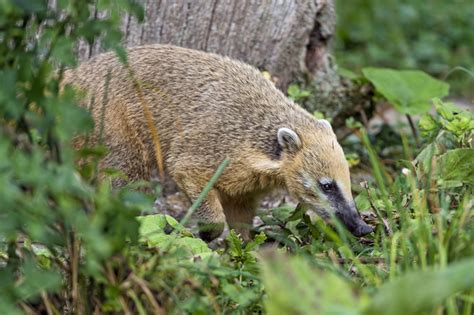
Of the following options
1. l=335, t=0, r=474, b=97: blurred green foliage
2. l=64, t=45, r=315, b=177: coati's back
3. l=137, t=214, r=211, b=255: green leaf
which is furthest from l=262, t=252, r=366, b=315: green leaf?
l=335, t=0, r=474, b=97: blurred green foliage

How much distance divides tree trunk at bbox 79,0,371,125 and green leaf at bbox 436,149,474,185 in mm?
2252

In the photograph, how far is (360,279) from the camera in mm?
4594

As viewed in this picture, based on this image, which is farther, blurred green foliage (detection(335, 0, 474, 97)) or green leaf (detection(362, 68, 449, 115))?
blurred green foliage (detection(335, 0, 474, 97))

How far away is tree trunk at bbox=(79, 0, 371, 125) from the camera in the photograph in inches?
281

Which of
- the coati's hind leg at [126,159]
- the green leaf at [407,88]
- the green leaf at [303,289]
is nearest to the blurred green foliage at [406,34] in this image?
the green leaf at [407,88]

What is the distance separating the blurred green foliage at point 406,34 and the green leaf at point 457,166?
603 centimetres

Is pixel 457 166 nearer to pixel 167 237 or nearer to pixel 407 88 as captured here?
pixel 167 237

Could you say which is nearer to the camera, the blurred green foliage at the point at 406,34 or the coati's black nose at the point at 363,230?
the coati's black nose at the point at 363,230

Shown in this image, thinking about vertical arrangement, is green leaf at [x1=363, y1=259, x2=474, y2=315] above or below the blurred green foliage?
above

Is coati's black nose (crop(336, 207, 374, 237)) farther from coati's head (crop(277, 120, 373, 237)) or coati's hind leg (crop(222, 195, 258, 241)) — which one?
coati's hind leg (crop(222, 195, 258, 241))

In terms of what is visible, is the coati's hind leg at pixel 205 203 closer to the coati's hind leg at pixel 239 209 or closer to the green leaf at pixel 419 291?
the coati's hind leg at pixel 239 209

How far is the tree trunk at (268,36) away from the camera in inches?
281

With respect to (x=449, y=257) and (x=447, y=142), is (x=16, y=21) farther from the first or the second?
(x=447, y=142)

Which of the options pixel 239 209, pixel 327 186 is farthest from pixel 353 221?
pixel 239 209
